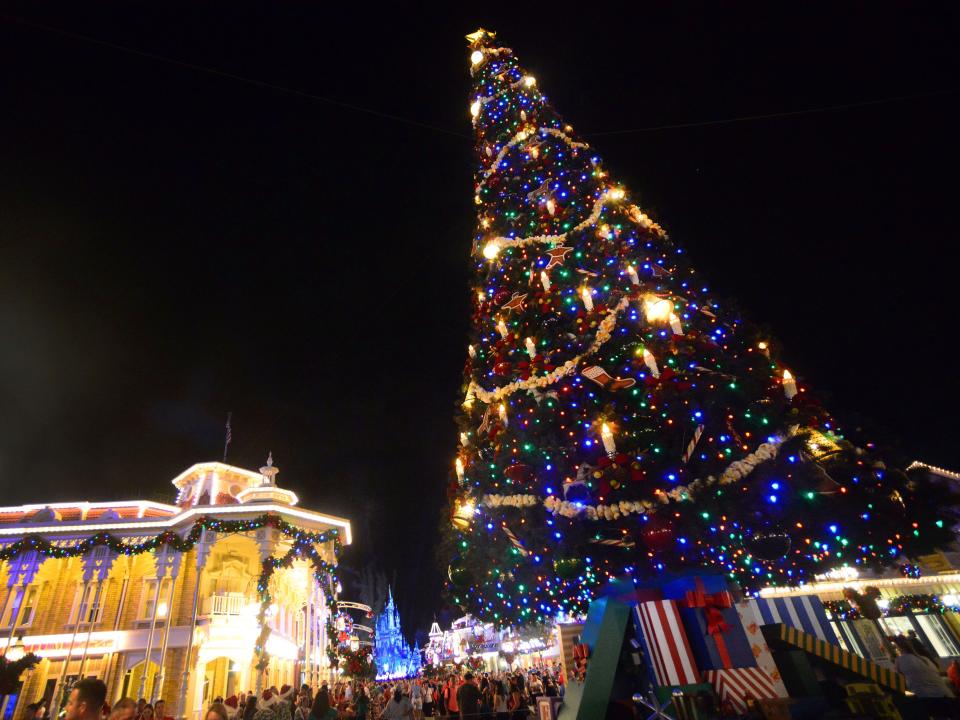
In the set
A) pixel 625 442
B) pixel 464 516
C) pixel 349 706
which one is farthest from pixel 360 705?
pixel 625 442

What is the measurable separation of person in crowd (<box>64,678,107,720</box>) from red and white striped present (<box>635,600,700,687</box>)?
19.8 feet

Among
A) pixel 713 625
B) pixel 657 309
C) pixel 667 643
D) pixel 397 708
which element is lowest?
pixel 397 708

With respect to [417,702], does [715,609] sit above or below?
above

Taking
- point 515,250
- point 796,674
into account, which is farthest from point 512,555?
point 515,250

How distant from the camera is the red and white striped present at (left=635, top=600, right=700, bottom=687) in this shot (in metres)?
5.98

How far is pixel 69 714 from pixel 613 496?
559 cm

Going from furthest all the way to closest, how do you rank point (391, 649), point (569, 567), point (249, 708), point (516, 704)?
1. point (391, 649)
2. point (516, 704)
3. point (249, 708)
4. point (569, 567)

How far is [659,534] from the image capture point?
5.54m

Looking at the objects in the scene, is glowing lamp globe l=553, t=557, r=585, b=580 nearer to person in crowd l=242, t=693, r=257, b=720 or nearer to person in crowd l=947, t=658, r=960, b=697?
person in crowd l=947, t=658, r=960, b=697

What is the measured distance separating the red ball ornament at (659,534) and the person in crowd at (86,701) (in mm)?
5451

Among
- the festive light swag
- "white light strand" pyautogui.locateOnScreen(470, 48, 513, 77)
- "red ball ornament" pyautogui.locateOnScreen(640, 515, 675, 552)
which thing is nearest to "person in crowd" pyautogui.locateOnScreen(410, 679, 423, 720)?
the festive light swag

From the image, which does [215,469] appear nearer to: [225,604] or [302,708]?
[225,604]

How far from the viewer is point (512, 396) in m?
7.37

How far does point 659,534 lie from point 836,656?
341cm
